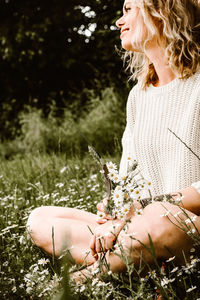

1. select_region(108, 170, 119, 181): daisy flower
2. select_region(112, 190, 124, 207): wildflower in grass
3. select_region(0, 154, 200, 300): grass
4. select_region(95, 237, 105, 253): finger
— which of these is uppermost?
select_region(108, 170, 119, 181): daisy flower

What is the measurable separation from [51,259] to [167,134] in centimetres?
99

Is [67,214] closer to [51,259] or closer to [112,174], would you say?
[51,259]

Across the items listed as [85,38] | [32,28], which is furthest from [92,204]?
[85,38]

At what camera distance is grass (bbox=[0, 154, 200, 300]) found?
1.48 m

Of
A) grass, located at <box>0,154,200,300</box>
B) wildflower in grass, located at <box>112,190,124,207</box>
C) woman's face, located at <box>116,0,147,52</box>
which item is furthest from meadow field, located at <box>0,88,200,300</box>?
woman's face, located at <box>116,0,147,52</box>

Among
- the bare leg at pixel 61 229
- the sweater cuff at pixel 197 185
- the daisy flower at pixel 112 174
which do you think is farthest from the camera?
the bare leg at pixel 61 229

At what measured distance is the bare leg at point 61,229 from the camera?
79.1 inches

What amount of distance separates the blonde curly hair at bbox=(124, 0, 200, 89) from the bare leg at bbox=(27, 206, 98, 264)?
101cm

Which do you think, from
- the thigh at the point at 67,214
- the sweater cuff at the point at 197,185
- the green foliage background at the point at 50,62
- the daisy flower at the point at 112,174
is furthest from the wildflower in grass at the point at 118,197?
the green foliage background at the point at 50,62

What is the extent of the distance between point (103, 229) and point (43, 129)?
18.6 ft

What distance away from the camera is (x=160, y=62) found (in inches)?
86.5

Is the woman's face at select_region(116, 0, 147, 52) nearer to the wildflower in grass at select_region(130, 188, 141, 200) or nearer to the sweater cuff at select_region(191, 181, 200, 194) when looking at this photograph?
the sweater cuff at select_region(191, 181, 200, 194)

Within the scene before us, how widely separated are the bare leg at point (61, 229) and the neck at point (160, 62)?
945 millimetres

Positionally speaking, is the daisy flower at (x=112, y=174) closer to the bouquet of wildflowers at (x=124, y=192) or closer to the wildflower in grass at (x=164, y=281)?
the bouquet of wildflowers at (x=124, y=192)
